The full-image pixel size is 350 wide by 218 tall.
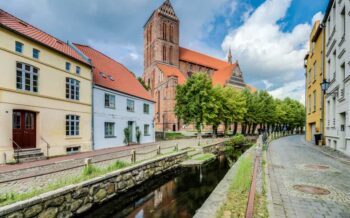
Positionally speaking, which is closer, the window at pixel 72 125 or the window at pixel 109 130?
the window at pixel 72 125

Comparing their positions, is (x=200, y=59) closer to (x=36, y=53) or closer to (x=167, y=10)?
(x=167, y=10)

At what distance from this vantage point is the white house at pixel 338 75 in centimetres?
1247

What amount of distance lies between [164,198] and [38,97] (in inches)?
405

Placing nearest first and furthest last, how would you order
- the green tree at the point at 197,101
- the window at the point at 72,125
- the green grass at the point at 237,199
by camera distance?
1. the green grass at the point at 237,199
2. the window at the point at 72,125
3. the green tree at the point at 197,101

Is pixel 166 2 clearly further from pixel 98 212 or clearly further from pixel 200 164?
pixel 98 212

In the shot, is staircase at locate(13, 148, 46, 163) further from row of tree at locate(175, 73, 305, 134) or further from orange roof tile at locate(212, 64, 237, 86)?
orange roof tile at locate(212, 64, 237, 86)

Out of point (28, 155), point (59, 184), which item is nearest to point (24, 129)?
point (28, 155)

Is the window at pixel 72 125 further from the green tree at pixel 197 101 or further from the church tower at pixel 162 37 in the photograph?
the church tower at pixel 162 37

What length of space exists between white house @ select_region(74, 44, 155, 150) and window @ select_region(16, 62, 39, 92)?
5.39 meters

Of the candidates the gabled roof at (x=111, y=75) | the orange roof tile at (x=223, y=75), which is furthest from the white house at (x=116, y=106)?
the orange roof tile at (x=223, y=75)

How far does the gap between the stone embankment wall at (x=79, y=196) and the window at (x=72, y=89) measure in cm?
866

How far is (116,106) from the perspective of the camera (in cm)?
2056

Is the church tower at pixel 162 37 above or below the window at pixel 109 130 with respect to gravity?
above

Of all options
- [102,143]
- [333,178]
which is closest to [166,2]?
[102,143]
